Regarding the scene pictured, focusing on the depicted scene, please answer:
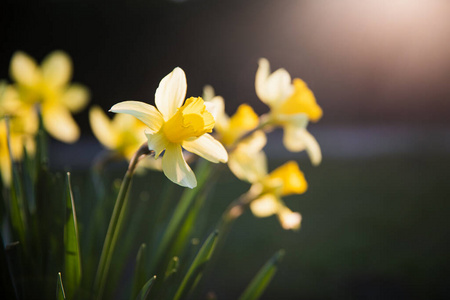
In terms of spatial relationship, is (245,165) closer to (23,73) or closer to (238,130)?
(238,130)

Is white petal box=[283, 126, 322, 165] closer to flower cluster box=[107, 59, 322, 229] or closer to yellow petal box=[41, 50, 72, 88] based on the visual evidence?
flower cluster box=[107, 59, 322, 229]

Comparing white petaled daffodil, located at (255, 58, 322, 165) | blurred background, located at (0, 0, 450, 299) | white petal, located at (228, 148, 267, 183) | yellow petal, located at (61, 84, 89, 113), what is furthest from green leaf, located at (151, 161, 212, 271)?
blurred background, located at (0, 0, 450, 299)

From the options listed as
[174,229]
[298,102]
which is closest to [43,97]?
[174,229]

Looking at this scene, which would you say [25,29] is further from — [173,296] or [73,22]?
[173,296]

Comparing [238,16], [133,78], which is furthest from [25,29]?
[238,16]

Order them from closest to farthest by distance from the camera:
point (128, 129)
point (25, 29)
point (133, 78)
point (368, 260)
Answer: point (128, 129), point (368, 260), point (25, 29), point (133, 78)

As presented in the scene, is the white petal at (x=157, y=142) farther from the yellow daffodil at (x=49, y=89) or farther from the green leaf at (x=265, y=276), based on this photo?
the yellow daffodil at (x=49, y=89)
